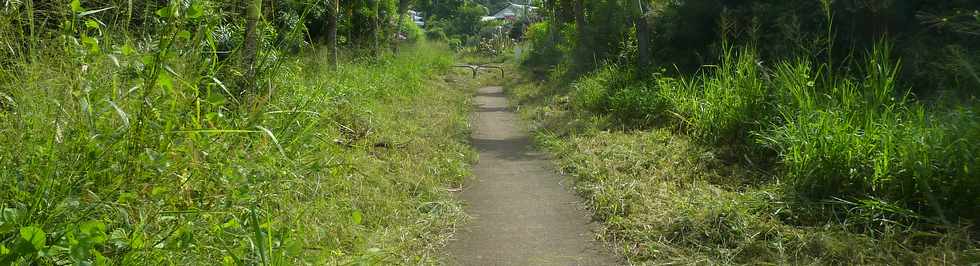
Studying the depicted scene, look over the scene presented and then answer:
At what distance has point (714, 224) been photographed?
434 cm

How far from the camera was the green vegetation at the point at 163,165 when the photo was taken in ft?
8.86

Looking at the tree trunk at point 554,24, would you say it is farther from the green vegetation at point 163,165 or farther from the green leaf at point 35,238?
the green leaf at point 35,238

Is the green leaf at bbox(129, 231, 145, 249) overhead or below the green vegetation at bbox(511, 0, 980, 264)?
overhead

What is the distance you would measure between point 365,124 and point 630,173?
103 inches

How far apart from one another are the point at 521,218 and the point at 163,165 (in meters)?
2.36

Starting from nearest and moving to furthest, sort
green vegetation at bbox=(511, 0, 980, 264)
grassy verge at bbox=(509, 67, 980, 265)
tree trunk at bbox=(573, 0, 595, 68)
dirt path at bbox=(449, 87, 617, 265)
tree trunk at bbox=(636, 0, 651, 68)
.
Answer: grassy verge at bbox=(509, 67, 980, 265) → green vegetation at bbox=(511, 0, 980, 264) → dirt path at bbox=(449, 87, 617, 265) → tree trunk at bbox=(636, 0, 651, 68) → tree trunk at bbox=(573, 0, 595, 68)

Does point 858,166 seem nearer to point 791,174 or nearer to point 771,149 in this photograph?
point 791,174

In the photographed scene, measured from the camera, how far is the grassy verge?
3.91 m

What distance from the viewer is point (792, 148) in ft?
16.5

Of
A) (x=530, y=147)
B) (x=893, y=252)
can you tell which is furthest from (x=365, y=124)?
(x=893, y=252)

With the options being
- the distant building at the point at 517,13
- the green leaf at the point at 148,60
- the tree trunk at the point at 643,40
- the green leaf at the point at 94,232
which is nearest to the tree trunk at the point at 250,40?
the green leaf at the point at 148,60

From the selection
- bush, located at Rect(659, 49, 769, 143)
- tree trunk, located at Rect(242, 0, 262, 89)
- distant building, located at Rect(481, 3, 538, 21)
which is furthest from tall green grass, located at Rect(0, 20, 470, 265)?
distant building, located at Rect(481, 3, 538, 21)

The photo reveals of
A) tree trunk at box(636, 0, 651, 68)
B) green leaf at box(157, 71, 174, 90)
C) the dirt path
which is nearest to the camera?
green leaf at box(157, 71, 174, 90)

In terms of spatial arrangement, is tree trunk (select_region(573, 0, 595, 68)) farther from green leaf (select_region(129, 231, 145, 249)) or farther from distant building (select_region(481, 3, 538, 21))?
distant building (select_region(481, 3, 538, 21))
